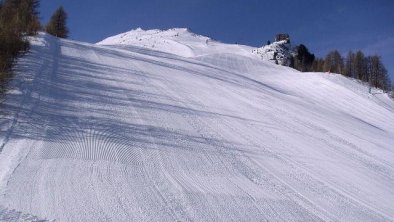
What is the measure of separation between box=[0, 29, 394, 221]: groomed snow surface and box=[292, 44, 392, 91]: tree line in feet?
205

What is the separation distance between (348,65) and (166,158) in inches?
3269

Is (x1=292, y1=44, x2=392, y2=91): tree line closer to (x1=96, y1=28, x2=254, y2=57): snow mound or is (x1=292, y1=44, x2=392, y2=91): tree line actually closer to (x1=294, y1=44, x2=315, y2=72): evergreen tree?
(x1=294, y1=44, x2=315, y2=72): evergreen tree

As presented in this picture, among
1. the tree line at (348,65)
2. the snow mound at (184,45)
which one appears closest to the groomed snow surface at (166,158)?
the snow mound at (184,45)

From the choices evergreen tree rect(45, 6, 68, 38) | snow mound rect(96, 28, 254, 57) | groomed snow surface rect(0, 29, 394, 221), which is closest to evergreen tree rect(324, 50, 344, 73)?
snow mound rect(96, 28, 254, 57)

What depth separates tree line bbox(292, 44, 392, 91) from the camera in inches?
2958

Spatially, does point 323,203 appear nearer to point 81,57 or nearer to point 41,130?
point 41,130

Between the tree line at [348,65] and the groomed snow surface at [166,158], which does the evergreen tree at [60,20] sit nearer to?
the groomed snow surface at [166,158]

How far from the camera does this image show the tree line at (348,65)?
246ft

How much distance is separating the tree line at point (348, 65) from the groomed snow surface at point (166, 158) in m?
62.4

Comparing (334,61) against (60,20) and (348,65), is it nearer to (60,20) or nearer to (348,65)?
(348,65)

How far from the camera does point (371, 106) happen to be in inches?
1288

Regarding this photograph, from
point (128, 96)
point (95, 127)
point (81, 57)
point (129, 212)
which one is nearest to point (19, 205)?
point (129, 212)

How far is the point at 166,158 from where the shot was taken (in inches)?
334

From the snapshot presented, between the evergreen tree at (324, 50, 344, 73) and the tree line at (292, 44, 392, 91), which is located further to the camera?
the evergreen tree at (324, 50, 344, 73)
